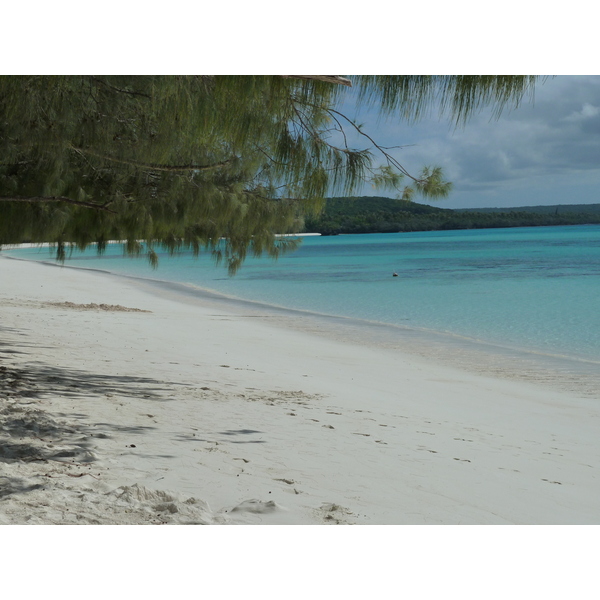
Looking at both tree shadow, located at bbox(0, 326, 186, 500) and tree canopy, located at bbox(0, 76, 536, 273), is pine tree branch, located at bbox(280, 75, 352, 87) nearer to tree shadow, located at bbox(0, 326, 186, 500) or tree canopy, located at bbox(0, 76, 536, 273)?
tree canopy, located at bbox(0, 76, 536, 273)

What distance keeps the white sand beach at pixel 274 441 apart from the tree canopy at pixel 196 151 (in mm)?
1506

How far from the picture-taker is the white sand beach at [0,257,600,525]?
10.5ft

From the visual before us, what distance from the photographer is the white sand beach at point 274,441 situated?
321 cm

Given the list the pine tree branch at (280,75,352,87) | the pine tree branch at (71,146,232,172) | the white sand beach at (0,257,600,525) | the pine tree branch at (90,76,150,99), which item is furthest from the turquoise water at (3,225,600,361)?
the pine tree branch at (280,75,352,87)

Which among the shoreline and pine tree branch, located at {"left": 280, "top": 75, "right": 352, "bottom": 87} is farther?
the shoreline

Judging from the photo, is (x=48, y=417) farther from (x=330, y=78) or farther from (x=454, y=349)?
(x=454, y=349)

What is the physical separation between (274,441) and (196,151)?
2279 millimetres

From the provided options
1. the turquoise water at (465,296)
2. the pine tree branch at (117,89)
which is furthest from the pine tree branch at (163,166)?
the turquoise water at (465,296)

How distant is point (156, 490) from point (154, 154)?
2.21m

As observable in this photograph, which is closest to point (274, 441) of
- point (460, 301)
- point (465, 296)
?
point (460, 301)

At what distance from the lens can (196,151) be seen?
5027 millimetres

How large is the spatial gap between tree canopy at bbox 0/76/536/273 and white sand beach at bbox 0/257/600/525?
1506mm

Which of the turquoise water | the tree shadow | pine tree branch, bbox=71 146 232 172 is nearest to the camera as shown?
the tree shadow

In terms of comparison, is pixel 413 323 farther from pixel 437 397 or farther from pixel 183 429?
pixel 183 429
